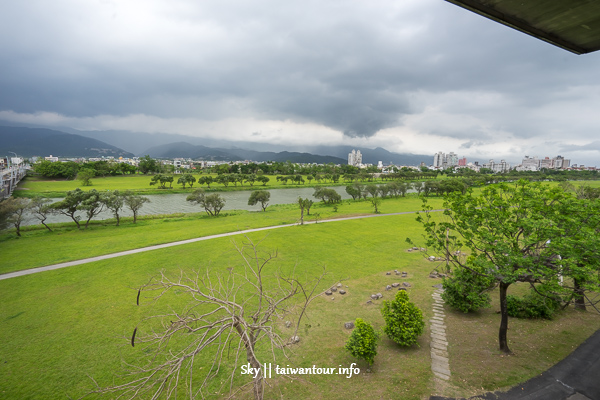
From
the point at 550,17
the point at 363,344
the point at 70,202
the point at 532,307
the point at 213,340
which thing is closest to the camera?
the point at 550,17

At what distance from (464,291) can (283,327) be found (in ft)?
27.3

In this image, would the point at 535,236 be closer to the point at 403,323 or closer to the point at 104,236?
the point at 403,323

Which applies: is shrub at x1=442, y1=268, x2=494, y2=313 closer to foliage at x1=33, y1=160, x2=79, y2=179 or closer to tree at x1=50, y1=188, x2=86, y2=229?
tree at x1=50, y1=188, x2=86, y2=229

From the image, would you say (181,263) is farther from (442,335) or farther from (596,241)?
(596,241)

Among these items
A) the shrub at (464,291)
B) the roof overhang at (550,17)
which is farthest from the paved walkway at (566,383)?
the roof overhang at (550,17)

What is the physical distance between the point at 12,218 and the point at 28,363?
2649 centimetres

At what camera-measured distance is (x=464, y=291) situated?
38.1 ft

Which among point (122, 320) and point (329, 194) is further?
point (329, 194)

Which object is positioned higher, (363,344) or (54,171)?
(54,171)

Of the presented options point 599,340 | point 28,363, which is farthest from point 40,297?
point 599,340

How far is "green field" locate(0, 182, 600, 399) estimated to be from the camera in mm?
8109

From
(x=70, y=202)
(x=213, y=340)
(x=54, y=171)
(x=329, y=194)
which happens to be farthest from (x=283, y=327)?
(x=54, y=171)

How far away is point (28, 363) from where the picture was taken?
950 centimetres

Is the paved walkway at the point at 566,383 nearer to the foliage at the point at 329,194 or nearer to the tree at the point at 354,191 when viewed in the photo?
the foliage at the point at 329,194
